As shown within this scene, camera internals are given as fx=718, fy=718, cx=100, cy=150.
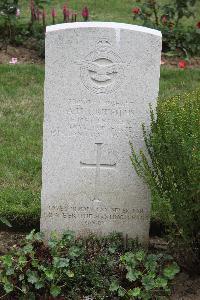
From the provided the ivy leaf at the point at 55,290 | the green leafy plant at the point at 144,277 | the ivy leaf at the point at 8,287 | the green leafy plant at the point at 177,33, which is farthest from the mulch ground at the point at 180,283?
the green leafy plant at the point at 177,33

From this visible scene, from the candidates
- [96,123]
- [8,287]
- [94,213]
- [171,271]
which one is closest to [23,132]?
[94,213]

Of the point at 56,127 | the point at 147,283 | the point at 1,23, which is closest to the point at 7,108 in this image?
the point at 1,23

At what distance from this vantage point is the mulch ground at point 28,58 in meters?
8.32

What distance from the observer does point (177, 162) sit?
4.02 m

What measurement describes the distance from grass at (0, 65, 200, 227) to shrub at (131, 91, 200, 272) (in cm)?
109

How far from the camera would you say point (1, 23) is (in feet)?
28.6

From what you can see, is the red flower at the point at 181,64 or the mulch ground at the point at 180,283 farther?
the red flower at the point at 181,64

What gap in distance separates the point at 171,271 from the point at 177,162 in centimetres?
64

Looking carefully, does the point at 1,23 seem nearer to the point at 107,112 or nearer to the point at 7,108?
the point at 7,108

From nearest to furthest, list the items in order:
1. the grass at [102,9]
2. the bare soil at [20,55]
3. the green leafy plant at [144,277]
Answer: the green leafy plant at [144,277], the bare soil at [20,55], the grass at [102,9]

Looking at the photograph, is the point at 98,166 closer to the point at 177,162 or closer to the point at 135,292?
the point at 177,162

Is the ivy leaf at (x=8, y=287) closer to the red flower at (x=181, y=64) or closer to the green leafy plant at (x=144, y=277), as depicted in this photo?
the green leafy plant at (x=144, y=277)

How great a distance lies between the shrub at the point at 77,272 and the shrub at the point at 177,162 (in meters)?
0.29

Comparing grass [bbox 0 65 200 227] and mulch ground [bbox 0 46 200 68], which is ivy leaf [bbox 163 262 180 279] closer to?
grass [bbox 0 65 200 227]
